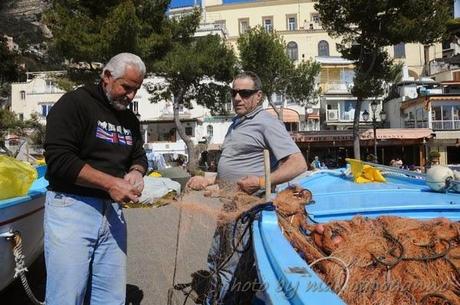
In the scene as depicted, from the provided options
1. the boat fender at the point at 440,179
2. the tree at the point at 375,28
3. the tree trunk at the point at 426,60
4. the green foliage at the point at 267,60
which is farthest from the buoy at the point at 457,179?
the tree trunk at the point at 426,60

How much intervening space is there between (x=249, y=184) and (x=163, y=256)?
3.72 m

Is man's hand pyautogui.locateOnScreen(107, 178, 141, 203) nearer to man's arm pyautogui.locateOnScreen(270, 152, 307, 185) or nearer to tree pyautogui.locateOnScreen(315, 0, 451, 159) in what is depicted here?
man's arm pyautogui.locateOnScreen(270, 152, 307, 185)

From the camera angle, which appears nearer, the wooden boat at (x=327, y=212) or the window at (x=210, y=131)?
the wooden boat at (x=327, y=212)

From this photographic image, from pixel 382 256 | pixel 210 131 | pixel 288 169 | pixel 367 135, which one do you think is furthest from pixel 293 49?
pixel 382 256

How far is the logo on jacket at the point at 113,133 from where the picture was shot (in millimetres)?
2588

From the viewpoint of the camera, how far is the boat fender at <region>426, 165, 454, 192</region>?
484 centimetres

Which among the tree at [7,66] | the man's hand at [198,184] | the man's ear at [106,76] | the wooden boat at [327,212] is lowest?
the wooden boat at [327,212]

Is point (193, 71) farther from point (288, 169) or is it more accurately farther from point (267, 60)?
point (288, 169)

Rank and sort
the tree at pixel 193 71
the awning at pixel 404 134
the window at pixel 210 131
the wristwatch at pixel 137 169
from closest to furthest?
the wristwatch at pixel 137 169 → the tree at pixel 193 71 → the awning at pixel 404 134 → the window at pixel 210 131

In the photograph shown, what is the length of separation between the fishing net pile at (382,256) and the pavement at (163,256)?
0.63 m

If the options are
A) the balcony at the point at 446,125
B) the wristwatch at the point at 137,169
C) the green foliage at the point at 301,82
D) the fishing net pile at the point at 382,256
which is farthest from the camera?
the green foliage at the point at 301,82

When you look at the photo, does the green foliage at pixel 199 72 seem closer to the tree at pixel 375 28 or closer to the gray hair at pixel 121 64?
the tree at pixel 375 28

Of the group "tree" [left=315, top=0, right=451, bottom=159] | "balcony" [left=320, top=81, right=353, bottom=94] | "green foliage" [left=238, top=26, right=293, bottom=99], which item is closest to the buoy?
"tree" [left=315, top=0, right=451, bottom=159]

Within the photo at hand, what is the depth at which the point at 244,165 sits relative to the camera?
3217 mm
